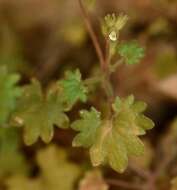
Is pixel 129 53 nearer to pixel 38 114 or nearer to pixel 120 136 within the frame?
pixel 120 136

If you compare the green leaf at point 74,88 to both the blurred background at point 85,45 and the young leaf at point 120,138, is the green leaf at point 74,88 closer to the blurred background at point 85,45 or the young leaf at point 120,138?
the young leaf at point 120,138

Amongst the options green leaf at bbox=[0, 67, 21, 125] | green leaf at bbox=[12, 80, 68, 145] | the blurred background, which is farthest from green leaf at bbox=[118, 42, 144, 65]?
the blurred background

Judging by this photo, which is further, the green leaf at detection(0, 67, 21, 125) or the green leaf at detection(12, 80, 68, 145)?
the green leaf at detection(0, 67, 21, 125)

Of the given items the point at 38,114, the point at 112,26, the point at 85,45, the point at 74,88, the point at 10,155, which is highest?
the point at 112,26

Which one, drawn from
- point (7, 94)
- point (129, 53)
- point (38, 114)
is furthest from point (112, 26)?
point (7, 94)

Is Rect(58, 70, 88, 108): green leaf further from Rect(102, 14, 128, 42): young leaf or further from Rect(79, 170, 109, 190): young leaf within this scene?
Rect(79, 170, 109, 190): young leaf

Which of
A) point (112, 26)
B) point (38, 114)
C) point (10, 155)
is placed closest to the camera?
point (112, 26)
